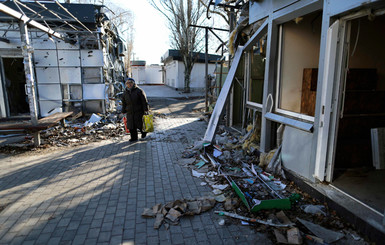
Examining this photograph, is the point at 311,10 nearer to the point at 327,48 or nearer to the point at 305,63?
the point at 327,48

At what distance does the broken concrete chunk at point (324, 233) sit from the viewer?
2.67 meters

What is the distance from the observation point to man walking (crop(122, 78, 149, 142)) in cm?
650

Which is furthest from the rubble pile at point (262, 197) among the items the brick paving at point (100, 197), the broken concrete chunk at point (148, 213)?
the broken concrete chunk at point (148, 213)

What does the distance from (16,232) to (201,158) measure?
3432 millimetres

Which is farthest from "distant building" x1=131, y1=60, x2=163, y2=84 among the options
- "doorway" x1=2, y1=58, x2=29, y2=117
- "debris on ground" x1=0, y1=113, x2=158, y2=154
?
"debris on ground" x1=0, y1=113, x2=158, y2=154

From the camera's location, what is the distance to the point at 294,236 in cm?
266

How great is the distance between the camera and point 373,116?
174 inches

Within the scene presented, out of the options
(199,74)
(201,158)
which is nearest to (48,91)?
(201,158)

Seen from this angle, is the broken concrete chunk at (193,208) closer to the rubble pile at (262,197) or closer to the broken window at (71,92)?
the rubble pile at (262,197)

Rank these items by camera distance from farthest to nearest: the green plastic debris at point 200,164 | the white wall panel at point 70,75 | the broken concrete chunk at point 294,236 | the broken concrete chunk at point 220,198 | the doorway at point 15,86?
1. the doorway at point 15,86
2. the white wall panel at point 70,75
3. the green plastic debris at point 200,164
4. the broken concrete chunk at point 220,198
5. the broken concrete chunk at point 294,236

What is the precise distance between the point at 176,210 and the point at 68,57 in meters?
8.83

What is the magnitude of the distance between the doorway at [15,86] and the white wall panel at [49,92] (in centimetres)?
139

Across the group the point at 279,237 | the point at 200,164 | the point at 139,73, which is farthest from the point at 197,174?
the point at 139,73

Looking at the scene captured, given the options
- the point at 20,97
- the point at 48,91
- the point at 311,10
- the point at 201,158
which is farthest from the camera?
the point at 20,97
